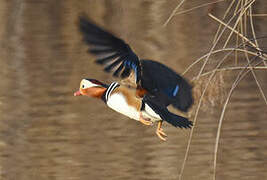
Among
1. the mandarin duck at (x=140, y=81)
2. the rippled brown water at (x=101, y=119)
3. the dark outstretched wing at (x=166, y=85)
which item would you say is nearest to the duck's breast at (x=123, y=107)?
the mandarin duck at (x=140, y=81)

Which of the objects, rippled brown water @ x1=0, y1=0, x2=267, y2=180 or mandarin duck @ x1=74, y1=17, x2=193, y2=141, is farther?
rippled brown water @ x1=0, y1=0, x2=267, y2=180

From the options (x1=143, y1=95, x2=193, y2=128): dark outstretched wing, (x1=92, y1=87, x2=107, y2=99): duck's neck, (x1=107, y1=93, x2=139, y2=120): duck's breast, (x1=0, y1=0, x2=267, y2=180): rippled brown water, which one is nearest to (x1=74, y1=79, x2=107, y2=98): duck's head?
(x1=92, y1=87, x2=107, y2=99): duck's neck

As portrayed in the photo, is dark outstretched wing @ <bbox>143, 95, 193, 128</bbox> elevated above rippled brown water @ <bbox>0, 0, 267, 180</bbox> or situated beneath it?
elevated above

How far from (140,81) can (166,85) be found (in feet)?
0.31

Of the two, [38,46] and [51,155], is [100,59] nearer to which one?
[51,155]

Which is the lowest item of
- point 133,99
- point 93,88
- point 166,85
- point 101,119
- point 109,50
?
point 101,119

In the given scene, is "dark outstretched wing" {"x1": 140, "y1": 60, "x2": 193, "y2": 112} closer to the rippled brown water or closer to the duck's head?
the duck's head

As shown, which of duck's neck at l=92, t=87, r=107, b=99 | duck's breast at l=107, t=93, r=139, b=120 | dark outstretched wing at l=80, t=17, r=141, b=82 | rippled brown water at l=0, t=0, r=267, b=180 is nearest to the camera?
dark outstretched wing at l=80, t=17, r=141, b=82

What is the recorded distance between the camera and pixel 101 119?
557 centimetres

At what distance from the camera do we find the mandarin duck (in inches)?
119

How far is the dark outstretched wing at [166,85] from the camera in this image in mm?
3107

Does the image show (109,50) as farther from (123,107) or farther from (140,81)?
(123,107)

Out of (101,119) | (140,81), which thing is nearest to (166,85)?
(140,81)

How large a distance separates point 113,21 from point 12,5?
3.93ft
